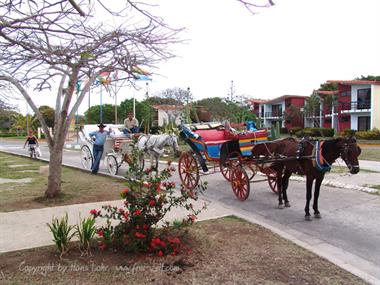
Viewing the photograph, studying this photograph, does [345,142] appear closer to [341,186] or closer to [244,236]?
[244,236]

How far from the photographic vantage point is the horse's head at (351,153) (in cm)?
636

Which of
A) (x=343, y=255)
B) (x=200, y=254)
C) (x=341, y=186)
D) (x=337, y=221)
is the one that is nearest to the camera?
(x=200, y=254)

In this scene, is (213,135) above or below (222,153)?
above

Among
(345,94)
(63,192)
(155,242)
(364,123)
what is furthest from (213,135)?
(345,94)

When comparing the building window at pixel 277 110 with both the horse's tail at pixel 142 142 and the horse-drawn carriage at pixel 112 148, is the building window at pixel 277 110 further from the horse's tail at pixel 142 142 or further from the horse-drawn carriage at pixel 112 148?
the horse's tail at pixel 142 142

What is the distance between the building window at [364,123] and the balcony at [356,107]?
1602 millimetres

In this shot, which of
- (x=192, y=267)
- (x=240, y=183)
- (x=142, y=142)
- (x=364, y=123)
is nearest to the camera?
(x=192, y=267)

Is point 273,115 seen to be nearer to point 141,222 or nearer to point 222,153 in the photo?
point 222,153

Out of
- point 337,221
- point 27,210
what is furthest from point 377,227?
point 27,210

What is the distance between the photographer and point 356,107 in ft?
148

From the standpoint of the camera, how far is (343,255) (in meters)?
5.25

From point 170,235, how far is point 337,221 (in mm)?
3396

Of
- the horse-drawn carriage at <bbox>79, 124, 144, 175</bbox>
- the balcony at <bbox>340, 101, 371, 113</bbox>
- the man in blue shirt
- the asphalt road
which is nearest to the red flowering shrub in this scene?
the asphalt road

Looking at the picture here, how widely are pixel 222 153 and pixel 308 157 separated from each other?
2.82 metres
